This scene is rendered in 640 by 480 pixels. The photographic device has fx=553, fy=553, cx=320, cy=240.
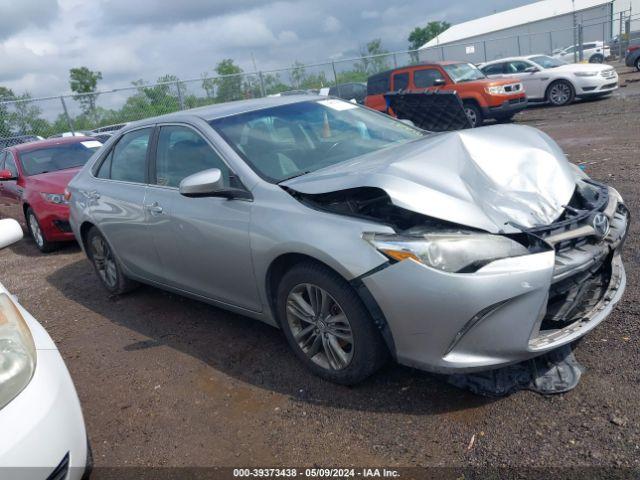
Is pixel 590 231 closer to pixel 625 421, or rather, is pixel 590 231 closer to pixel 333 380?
pixel 625 421

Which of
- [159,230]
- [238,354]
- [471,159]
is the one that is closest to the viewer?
[471,159]

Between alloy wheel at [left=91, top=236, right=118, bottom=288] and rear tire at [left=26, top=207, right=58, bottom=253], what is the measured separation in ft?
8.41

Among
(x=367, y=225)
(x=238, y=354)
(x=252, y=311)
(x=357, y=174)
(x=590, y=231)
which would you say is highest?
(x=357, y=174)

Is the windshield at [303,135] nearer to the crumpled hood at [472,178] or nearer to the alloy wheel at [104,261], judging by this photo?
the crumpled hood at [472,178]

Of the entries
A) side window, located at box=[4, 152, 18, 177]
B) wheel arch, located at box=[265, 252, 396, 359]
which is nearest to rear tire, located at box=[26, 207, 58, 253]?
side window, located at box=[4, 152, 18, 177]

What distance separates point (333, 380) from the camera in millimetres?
3244

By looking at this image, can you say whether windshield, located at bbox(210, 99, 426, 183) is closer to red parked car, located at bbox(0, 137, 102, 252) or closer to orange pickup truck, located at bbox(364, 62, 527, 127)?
red parked car, located at bbox(0, 137, 102, 252)

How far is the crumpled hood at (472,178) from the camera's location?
283cm

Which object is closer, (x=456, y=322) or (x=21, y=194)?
(x=456, y=322)

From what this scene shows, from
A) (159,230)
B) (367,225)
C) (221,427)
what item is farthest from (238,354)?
(367,225)

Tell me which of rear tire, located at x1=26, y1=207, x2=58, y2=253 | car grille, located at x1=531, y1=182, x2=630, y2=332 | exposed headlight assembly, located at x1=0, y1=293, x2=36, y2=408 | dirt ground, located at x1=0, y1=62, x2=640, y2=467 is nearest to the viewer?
exposed headlight assembly, located at x1=0, y1=293, x2=36, y2=408

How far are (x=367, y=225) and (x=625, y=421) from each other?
1.52 meters

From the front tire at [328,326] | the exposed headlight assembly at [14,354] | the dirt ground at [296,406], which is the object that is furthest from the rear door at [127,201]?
the exposed headlight assembly at [14,354]

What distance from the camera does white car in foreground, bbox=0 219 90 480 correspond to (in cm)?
203
